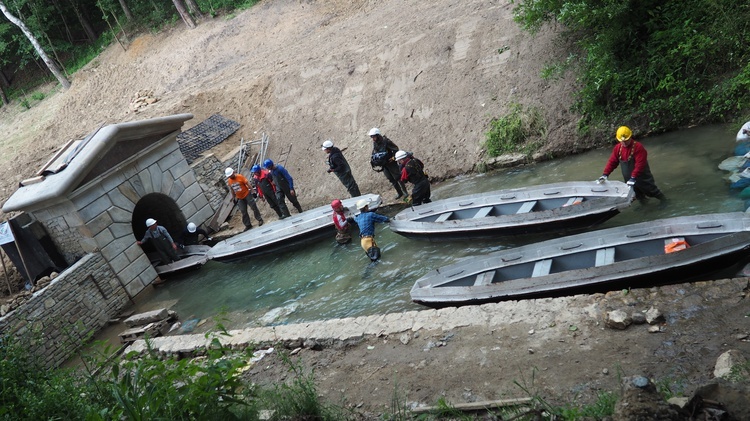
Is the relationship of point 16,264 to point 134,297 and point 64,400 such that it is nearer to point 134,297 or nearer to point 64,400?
point 134,297

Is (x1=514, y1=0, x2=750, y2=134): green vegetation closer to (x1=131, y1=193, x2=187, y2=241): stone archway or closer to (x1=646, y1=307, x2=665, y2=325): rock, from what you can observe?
(x1=646, y1=307, x2=665, y2=325): rock

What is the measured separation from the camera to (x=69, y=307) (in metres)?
11.8

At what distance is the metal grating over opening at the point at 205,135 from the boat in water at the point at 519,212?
8.52m

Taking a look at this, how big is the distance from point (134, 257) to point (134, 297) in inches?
39.7

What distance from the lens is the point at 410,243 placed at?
10.9m

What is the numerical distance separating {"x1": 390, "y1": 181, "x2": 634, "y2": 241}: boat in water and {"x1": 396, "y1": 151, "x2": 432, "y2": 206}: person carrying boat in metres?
0.45

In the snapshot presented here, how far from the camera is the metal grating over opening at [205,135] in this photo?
16531 mm

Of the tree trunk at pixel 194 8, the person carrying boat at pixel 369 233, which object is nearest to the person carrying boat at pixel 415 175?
the person carrying boat at pixel 369 233

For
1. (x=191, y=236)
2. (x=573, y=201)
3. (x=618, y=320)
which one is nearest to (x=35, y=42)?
(x=191, y=236)

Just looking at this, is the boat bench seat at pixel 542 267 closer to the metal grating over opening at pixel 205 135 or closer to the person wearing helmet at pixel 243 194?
the person wearing helmet at pixel 243 194

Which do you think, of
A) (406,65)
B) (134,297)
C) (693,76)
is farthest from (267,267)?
(693,76)

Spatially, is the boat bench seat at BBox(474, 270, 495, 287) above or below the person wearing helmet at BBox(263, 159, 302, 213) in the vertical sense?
below

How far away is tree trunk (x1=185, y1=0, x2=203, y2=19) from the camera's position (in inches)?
1009

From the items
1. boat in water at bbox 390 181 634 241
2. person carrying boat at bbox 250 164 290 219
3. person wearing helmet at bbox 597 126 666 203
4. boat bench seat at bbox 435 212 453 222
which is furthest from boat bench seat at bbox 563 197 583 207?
person carrying boat at bbox 250 164 290 219
